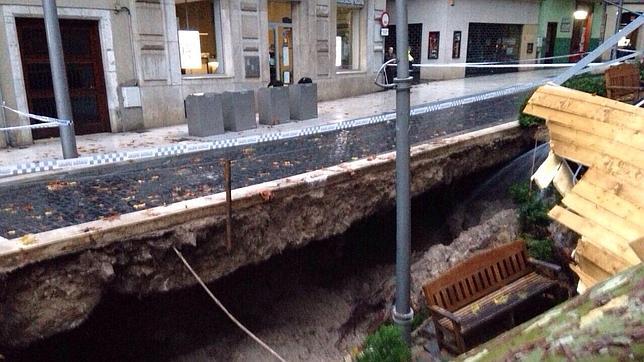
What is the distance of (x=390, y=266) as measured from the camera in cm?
830

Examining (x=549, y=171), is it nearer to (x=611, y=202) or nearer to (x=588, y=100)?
(x=588, y=100)

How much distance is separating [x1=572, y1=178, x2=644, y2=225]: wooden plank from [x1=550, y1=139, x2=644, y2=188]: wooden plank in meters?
0.15

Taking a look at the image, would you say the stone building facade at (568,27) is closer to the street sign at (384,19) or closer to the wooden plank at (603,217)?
the street sign at (384,19)

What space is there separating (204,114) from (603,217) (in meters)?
7.70

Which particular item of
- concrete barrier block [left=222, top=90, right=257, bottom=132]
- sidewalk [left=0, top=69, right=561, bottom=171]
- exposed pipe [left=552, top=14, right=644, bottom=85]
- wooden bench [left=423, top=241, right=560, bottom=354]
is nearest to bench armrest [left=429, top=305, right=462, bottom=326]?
wooden bench [left=423, top=241, right=560, bottom=354]

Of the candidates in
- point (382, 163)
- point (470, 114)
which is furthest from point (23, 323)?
point (470, 114)

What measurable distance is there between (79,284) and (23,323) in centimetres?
52

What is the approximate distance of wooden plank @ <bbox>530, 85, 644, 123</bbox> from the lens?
12.6ft

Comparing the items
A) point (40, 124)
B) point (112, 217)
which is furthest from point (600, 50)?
point (40, 124)

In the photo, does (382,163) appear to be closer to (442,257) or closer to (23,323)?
(442,257)

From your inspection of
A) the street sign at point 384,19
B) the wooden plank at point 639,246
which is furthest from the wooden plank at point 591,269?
the street sign at point 384,19

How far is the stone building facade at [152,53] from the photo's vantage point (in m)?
9.27

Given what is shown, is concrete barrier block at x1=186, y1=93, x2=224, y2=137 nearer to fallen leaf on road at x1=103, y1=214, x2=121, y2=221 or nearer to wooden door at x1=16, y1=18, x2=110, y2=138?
wooden door at x1=16, y1=18, x2=110, y2=138

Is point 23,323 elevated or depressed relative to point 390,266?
elevated
